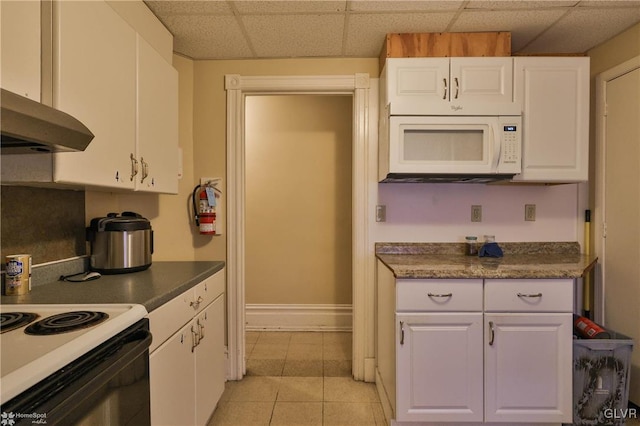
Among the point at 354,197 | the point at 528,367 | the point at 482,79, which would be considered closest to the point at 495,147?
the point at 482,79

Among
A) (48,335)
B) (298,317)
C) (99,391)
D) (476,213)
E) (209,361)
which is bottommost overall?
(298,317)

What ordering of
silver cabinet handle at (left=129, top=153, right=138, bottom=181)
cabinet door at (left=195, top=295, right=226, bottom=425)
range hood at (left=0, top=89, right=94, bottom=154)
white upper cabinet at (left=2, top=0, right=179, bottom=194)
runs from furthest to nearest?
cabinet door at (left=195, top=295, right=226, bottom=425)
silver cabinet handle at (left=129, top=153, right=138, bottom=181)
white upper cabinet at (left=2, top=0, right=179, bottom=194)
range hood at (left=0, top=89, right=94, bottom=154)

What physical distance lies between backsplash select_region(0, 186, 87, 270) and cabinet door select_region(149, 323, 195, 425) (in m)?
0.74

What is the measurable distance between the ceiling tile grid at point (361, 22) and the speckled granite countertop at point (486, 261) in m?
1.40

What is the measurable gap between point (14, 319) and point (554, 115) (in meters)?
2.73

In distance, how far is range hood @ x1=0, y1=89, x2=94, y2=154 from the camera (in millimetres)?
838

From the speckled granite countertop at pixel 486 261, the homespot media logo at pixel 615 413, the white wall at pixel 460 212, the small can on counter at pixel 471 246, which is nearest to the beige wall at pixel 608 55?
the white wall at pixel 460 212

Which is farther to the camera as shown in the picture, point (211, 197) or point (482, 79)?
point (211, 197)

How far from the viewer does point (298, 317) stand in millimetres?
3418

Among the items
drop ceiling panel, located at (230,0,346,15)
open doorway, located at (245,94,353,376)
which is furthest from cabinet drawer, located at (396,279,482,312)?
open doorway, located at (245,94,353,376)

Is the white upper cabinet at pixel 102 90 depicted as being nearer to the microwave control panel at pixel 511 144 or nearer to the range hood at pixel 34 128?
the range hood at pixel 34 128

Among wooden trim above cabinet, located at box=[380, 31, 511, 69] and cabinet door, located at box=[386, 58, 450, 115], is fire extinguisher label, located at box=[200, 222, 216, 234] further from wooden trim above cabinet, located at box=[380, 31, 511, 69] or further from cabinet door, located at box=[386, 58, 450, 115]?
wooden trim above cabinet, located at box=[380, 31, 511, 69]

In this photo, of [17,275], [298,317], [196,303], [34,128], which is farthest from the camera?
[298,317]

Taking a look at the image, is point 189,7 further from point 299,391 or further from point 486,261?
point 299,391
